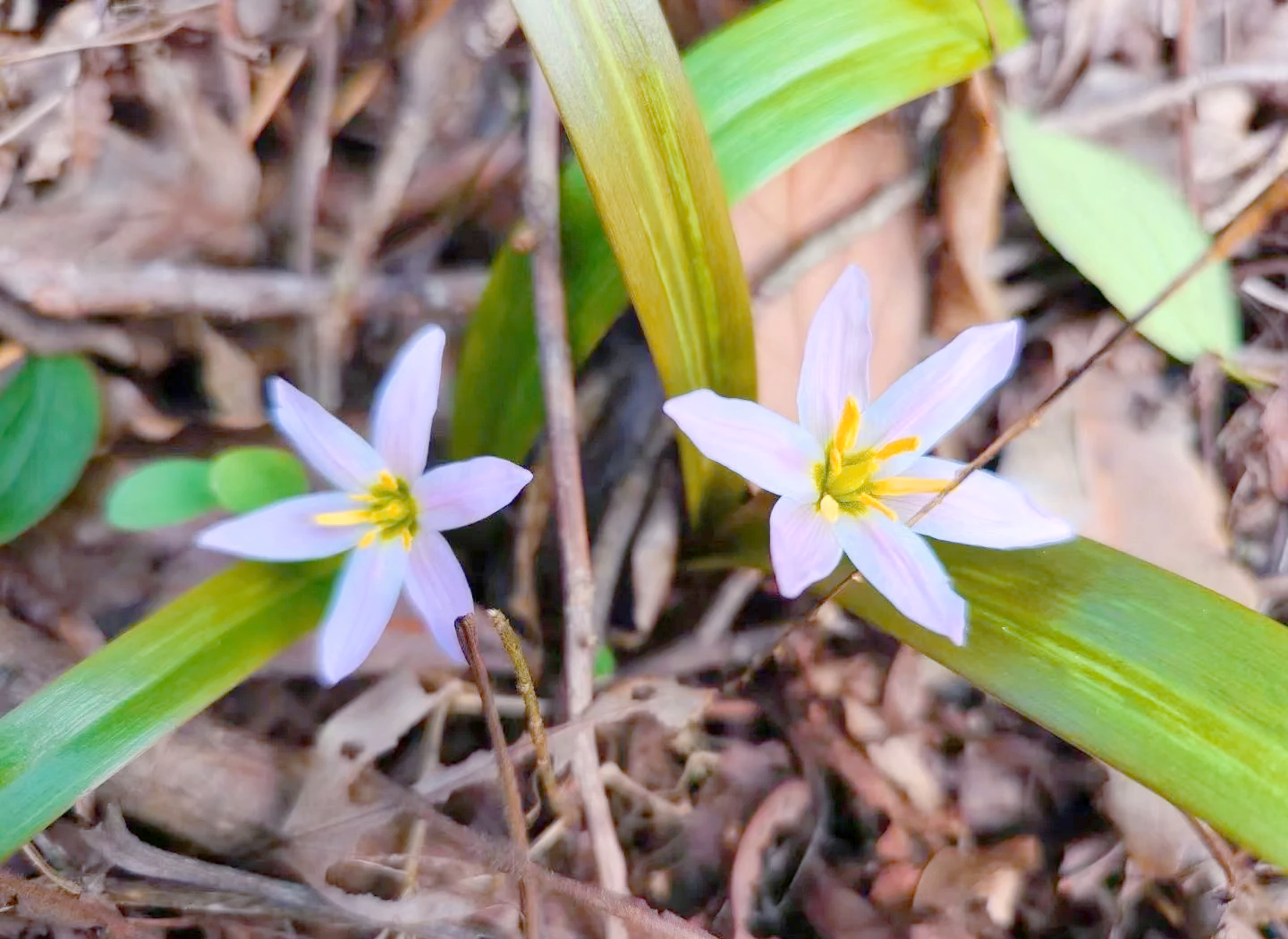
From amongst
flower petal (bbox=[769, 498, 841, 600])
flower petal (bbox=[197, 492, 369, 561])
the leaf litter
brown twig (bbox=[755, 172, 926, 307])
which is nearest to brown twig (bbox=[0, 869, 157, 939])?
the leaf litter

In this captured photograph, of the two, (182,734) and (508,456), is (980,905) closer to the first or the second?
(508,456)

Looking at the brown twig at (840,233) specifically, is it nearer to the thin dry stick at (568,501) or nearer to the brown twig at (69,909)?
the thin dry stick at (568,501)

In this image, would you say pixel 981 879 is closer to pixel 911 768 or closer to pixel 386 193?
pixel 911 768

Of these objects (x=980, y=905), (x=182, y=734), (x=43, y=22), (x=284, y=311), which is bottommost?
(x=980, y=905)

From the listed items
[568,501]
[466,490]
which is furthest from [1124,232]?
[466,490]

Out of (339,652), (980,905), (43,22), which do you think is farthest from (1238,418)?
(43,22)
